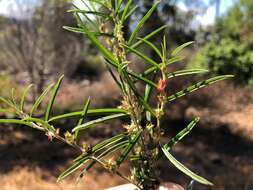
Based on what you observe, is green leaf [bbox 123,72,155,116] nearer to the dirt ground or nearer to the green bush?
the dirt ground

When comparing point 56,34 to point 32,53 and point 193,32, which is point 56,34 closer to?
point 32,53

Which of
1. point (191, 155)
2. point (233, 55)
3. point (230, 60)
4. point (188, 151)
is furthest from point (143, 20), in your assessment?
point (233, 55)

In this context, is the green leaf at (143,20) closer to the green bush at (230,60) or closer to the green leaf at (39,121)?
the green leaf at (39,121)

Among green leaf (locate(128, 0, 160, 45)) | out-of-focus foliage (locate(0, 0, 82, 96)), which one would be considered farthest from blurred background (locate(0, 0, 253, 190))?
green leaf (locate(128, 0, 160, 45))

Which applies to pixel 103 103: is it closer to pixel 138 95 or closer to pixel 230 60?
pixel 230 60

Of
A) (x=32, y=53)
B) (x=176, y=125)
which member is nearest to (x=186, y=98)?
(x=176, y=125)

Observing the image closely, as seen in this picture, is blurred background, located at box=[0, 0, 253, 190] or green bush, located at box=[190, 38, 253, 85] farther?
green bush, located at box=[190, 38, 253, 85]
